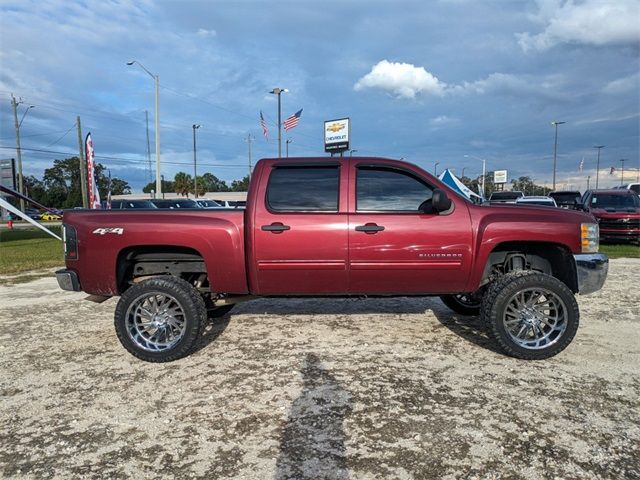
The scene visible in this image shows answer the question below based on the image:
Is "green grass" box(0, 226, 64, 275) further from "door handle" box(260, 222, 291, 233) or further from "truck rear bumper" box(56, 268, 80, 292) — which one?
"door handle" box(260, 222, 291, 233)

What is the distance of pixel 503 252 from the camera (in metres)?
4.59

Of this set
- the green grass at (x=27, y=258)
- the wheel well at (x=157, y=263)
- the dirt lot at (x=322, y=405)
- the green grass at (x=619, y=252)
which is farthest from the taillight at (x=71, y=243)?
the green grass at (x=619, y=252)

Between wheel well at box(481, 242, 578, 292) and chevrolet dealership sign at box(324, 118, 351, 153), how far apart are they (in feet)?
122

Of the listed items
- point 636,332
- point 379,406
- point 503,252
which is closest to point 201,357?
point 379,406

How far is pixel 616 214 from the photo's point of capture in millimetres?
14133

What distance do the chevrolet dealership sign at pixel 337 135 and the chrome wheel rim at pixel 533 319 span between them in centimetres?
3756

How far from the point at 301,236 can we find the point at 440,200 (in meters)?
1.32

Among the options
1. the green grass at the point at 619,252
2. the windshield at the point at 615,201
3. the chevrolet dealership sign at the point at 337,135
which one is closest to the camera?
the green grass at the point at 619,252

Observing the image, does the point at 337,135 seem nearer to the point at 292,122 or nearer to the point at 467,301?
the point at 292,122

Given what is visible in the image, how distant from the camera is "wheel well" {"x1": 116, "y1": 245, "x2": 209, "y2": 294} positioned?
445 centimetres

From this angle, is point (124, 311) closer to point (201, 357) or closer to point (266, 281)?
point (201, 357)

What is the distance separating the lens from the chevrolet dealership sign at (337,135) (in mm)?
41094

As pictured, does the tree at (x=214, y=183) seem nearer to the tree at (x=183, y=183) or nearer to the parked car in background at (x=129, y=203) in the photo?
the tree at (x=183, y=183)

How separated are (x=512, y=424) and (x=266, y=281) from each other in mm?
2400
